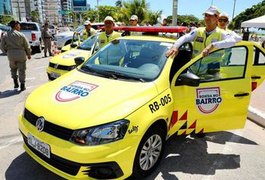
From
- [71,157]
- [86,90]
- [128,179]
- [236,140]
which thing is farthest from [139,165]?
Answer: [236,140]

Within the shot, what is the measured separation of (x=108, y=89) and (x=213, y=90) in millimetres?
1466

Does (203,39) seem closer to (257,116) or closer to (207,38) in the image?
(207,38)

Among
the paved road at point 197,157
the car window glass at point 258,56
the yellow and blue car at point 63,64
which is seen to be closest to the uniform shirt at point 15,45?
the yellow and blue car at point 63,64

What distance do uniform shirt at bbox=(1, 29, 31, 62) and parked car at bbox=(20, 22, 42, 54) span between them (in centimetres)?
889

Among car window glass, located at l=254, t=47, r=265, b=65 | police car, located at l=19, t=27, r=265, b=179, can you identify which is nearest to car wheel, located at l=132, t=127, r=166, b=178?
police car, located at l=19, t=27, r=265, b=179

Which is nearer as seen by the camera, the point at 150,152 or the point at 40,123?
the point at 40,123

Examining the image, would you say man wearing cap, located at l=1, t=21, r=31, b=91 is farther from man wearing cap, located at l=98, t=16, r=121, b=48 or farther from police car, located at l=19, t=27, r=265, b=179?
police car, located at l=19, t=27, r=265, b=179

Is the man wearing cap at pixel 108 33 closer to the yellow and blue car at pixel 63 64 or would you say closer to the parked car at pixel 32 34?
the yellow and blue car at pixel 63 64

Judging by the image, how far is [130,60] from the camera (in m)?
4.13

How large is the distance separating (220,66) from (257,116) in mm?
2100

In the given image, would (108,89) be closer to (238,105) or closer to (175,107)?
(175,107)

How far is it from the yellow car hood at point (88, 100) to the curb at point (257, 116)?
124 inches

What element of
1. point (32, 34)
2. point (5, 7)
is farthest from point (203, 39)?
point (5, 7)

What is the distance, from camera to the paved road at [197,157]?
3611mm
